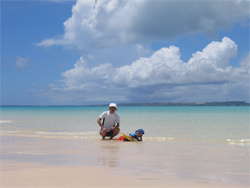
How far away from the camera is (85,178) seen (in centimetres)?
505

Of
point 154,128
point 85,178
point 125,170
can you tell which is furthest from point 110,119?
point 85,178

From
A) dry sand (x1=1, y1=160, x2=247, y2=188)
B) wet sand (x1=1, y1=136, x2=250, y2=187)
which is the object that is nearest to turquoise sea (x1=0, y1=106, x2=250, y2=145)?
wet sand (x1=1, y1=136, x2=250, y2=187)

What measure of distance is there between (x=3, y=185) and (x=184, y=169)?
3740 millimetres

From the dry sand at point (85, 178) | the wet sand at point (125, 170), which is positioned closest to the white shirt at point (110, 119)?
the wet sand at point (125, 170)

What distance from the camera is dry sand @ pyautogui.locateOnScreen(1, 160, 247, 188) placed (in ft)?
15.4

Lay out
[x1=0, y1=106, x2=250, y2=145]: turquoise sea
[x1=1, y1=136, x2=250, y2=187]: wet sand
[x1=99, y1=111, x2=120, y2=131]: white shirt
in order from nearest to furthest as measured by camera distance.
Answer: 1. [x1=1, y1=136, x2=250, y2=187]: wet sand
2. [x1=99, y1=111, x2=120, y2=131]: white shirt
3. [x1=0, y1=106, x2=250, y2=145]: turquoise sea

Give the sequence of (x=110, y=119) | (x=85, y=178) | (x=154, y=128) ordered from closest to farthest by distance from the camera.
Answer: (x=85, y=178), (x=110, y=119), (x=154, y=128)

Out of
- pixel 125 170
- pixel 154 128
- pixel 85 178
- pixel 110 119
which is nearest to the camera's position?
pixel 85 178

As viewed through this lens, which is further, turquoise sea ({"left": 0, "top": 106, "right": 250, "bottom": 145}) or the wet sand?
turquoise sea ({"left": 0, "top": 106, "right": 250, "bottom": 145})

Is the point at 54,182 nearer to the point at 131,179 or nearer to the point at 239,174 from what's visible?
the point at 131,179

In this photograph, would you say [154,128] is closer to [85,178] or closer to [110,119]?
[110,119]

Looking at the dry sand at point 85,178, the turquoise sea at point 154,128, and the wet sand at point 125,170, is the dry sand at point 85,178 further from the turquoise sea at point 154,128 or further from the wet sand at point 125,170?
the turquoise sea at point 154,128

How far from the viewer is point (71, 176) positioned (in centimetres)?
519

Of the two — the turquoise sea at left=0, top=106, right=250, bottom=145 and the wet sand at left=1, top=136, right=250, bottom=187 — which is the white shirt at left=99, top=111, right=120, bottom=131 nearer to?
the turquoise sea at left=0, top=106, right=250, bottom=145
